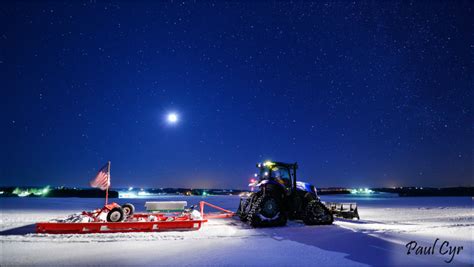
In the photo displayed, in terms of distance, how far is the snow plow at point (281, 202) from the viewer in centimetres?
1146

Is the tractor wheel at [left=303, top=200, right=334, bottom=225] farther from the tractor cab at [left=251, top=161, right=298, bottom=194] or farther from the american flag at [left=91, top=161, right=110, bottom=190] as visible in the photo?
the american flag at [left=91, top=161, right=110, bottom=190]

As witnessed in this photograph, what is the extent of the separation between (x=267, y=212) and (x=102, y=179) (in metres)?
6.55

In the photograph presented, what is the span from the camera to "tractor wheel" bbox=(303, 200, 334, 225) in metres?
11.9

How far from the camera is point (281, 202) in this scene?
39.3ft

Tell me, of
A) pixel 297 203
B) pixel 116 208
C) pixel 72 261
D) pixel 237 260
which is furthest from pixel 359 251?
pixel 116 208

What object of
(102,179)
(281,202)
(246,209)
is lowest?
(246,209)

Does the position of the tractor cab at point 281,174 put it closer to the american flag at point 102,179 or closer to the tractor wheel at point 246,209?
the tractor wheel at point 246,209

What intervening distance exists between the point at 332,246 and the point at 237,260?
3050mm

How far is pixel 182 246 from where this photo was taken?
7855 millimetres

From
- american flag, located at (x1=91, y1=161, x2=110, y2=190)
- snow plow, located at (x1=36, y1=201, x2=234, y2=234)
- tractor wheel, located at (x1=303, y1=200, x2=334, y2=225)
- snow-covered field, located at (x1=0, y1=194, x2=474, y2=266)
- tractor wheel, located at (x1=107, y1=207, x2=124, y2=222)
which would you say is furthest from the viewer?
tractor wheel, located at (x1=303, y1=200, x2=334, y2=225)

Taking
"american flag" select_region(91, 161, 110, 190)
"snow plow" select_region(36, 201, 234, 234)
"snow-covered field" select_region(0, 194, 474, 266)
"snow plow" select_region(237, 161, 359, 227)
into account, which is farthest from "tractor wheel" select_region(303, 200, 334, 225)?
"american flag" select_region(91, 161, 110, 190)

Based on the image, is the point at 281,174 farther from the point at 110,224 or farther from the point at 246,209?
the point at 110,224

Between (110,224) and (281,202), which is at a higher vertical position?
(281,202)

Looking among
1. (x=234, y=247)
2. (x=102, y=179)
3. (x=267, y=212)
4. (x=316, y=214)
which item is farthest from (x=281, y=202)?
(x=102, y=179)
